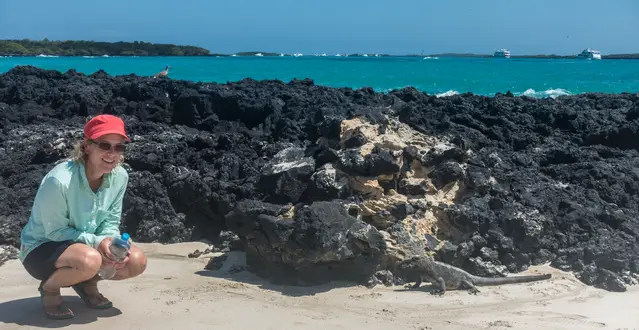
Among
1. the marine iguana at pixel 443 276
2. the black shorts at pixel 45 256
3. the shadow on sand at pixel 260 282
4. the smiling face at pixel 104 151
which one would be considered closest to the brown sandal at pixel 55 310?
the black shorts at pixel 45 256

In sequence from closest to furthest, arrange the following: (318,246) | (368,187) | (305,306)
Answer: (305,306) → (318,246) → (368,187)

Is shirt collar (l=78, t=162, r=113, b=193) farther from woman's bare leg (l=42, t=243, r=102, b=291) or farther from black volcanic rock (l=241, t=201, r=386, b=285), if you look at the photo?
black volcanic rock (l=241, t=201, r=386, b=285)

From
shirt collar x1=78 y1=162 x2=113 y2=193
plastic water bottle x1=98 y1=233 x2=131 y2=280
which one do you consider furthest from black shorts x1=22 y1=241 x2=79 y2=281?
shirt collar x1=78 y1=162 x2=113 y2=193

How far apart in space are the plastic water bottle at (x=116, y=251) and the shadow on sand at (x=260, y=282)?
3.76ft

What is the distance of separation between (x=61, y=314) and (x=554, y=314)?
3068 mm

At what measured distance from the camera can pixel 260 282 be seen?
4480mm

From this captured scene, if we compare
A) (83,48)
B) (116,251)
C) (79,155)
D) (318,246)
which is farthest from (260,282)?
(83,48)

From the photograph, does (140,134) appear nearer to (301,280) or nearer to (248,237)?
(248,237)

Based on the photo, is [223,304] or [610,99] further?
[610,99]

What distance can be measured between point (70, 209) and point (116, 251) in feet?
1.12

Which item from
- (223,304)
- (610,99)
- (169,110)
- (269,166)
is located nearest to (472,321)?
(223,304)

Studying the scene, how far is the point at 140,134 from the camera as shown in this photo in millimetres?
6906

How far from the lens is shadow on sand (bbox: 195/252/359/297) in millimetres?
4301

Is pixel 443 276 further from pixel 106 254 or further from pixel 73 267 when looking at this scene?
pixel 73 267
